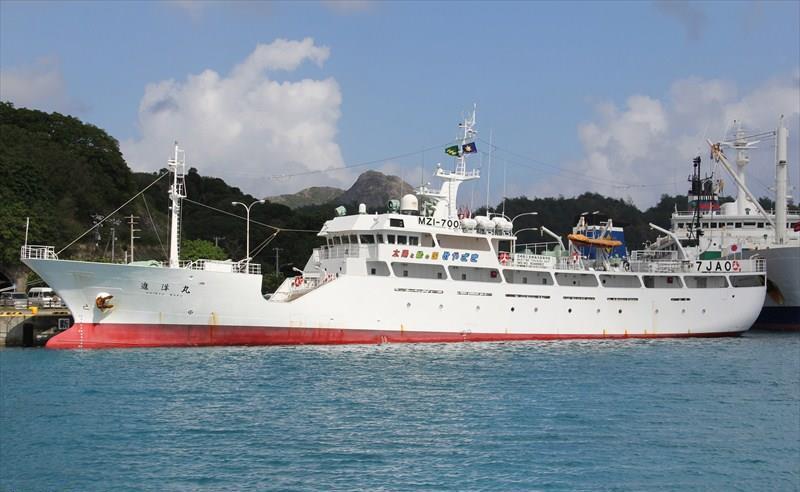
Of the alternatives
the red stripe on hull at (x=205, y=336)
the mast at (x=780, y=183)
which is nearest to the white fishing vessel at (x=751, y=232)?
the mast at (x=780, y=183)

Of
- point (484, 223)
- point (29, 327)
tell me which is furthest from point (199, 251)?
point (484, 223)

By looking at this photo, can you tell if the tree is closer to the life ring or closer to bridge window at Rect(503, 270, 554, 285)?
the life ring

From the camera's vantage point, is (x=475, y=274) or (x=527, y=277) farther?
(x=527, y=277)

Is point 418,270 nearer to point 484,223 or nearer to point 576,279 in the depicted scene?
point 484,223

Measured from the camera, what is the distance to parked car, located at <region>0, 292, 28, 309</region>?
3959cm

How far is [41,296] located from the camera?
43938 millimetres

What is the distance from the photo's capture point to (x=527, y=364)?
95.3 feet

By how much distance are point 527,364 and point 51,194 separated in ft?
115

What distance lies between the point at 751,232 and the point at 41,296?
142 ft

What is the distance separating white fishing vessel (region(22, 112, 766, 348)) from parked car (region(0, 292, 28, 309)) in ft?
25.9

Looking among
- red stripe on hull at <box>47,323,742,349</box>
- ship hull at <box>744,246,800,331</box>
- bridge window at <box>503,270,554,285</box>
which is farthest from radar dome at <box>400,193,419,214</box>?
ship hull at <box>744,246,800,331</box>

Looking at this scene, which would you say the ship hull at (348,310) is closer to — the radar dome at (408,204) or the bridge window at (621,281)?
the bridge window at (621,281)

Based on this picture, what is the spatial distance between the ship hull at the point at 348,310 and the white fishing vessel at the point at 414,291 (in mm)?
45

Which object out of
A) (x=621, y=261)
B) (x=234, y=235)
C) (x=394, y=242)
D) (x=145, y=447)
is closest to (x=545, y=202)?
(x=234, y=235)
